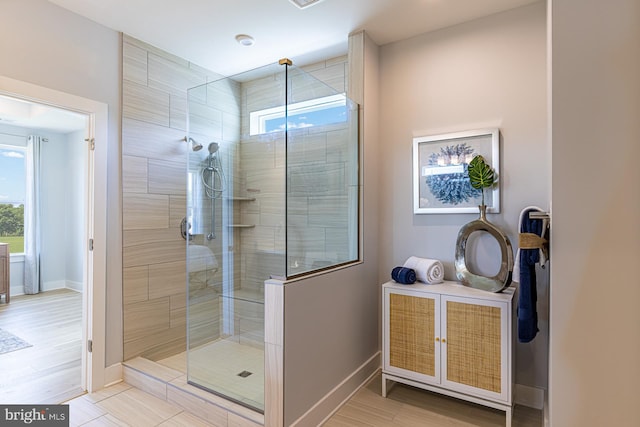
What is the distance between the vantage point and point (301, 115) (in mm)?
2293

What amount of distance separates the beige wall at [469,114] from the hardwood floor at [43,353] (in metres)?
2.66

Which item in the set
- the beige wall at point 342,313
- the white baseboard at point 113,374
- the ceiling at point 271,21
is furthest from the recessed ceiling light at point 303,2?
the white baseboard at point 113,374

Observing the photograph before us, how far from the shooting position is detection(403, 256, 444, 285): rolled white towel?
2453 mm

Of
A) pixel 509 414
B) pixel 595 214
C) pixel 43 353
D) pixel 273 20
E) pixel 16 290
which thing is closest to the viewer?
pixel 595 214

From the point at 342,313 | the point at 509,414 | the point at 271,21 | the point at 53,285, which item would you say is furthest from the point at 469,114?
the point at 53,285

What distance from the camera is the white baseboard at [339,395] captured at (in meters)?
2.07

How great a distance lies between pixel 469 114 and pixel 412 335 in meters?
1.68

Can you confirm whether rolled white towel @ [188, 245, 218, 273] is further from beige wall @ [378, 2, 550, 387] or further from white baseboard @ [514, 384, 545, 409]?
white baseboard @ [514, 384, 545, 409]

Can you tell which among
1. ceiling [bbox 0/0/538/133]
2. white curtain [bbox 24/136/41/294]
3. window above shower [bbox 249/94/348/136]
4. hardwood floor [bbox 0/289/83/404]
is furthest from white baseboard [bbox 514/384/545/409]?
white curtain [bbox 24/136/41/294]

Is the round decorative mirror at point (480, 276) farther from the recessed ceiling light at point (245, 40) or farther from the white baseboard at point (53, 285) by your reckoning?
the white baseboard at point (53, 285)

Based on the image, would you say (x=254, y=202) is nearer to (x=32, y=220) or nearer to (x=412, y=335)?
(x=412, y=335)

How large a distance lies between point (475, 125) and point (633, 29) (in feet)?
3.63

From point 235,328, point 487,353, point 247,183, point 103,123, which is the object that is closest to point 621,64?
point 487,353

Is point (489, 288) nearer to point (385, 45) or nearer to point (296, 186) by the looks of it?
point (296, 186)
